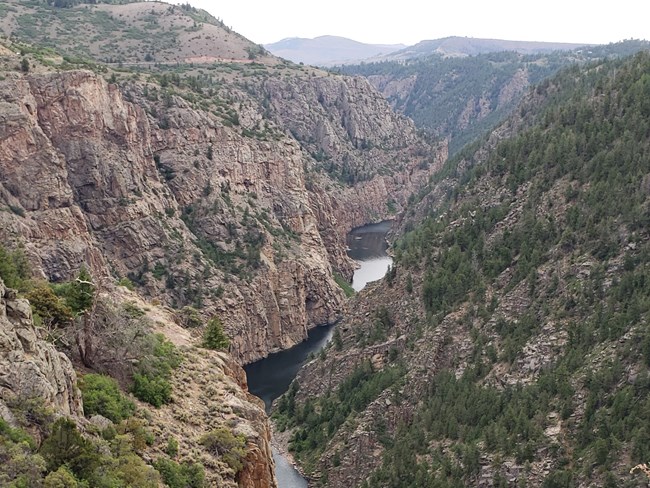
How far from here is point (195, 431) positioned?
43562mm

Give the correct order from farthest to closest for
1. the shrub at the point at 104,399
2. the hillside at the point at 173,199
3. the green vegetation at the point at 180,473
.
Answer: the hillside at the point at 173,199 < the shrub at the point at 104,399 < the green vegetation at the point at 180,473

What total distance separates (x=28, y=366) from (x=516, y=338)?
54525 mm

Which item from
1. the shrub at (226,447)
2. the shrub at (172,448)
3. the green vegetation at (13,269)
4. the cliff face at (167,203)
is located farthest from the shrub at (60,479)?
the cliff face at (167,203)

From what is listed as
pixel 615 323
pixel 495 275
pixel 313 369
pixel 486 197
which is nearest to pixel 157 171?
pixel 313 369

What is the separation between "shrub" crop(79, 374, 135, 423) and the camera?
132 feet

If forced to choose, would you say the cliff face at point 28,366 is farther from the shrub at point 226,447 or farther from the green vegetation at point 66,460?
the shrub at point 226,447

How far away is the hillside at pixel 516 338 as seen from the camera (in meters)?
66.2

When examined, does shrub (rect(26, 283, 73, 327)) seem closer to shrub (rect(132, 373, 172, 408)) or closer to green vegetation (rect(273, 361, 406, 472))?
shrub (rect(132, 373, 172, 408))

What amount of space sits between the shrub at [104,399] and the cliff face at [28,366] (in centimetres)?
117

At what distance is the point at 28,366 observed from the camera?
3462 cm

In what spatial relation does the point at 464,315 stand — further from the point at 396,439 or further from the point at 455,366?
the point at 396,439

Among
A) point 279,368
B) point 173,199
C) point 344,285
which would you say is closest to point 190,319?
point 279,368

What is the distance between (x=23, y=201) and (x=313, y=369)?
130 feet

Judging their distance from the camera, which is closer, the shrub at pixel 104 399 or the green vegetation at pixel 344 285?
the shrub at pixel 104 399
